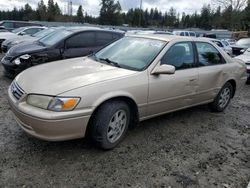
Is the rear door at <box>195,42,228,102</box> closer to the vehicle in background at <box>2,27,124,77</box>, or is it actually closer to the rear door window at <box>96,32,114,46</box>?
the vehicle in background at <box>2,27,124,77</box>

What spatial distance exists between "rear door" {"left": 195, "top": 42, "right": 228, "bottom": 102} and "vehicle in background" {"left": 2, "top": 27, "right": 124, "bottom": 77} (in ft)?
10.2

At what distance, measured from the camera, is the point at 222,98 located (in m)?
5.50

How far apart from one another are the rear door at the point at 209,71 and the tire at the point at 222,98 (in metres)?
0.20

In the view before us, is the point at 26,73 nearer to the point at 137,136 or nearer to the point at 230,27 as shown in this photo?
the point at 137,136

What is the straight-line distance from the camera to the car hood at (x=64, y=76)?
3.17m

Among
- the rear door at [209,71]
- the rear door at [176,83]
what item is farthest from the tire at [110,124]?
the rear door at [209,71]

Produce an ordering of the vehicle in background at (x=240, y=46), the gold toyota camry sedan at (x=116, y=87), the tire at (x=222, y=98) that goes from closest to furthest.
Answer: the gold toyota camry sedan at (x=116, y=87) → the tire at (x=222, y=98) → the vehicle in background at (x=240, y=46)

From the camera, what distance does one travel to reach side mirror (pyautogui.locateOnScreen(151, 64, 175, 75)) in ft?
12.3

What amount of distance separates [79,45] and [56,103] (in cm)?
446

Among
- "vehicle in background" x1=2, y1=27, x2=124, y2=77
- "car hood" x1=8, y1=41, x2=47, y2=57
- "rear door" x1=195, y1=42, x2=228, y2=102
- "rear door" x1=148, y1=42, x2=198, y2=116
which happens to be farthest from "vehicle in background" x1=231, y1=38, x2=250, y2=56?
"car hood" x1=8, y1=41, x2=47, y2=57

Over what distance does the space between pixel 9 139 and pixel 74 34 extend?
13.6ft

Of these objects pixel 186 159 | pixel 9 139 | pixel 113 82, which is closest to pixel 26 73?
pixel 9 139

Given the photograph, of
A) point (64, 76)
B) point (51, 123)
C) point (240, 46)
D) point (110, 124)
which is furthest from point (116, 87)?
point (240, 46)

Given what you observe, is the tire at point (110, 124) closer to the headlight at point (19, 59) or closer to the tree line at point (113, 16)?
the headlight at point (19, 59)
